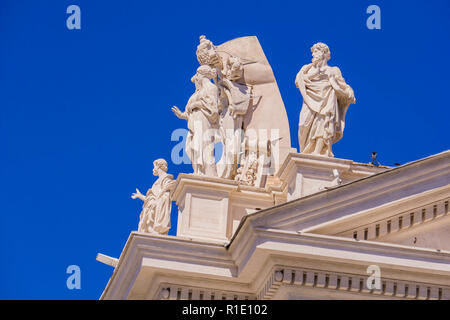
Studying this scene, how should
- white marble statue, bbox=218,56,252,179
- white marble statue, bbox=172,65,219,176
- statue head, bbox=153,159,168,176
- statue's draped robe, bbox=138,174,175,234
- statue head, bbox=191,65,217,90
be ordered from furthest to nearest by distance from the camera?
statue head, bbox=153,159,168,176 < statue head, bbox=191,65,217,90 < white marble statue, bbox=218,56,252,179 < statue's draped robe, bbox=138,174,175,234 < white marble statue, bbox=172,65,219,176

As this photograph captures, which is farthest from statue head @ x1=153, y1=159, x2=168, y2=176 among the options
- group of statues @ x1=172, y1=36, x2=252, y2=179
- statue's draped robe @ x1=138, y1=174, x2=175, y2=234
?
group of statues @ x1=172, y1=36, x2=252, y2=179

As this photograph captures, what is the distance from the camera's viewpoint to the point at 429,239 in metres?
23.4

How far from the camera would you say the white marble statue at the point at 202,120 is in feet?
82.2

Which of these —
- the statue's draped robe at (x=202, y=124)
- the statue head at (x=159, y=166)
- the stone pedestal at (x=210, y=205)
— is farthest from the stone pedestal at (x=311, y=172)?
the statue head at (x=159, y=166)

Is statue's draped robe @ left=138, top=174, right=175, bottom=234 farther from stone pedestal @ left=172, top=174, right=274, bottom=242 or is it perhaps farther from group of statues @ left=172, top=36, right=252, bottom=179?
group of statues @ left=172, top=36, right=252, bottom=179

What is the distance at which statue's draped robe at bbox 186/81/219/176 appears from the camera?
25.1 meters

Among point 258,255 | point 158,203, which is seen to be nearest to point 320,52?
point 158,203

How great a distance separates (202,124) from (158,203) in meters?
1.78

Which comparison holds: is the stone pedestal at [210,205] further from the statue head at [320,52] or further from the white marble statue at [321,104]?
the statue head at [320,52]

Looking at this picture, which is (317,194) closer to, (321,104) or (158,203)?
(321,104)

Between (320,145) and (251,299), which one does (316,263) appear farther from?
(320,145)

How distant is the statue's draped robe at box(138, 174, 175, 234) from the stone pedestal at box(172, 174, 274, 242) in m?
0.51
